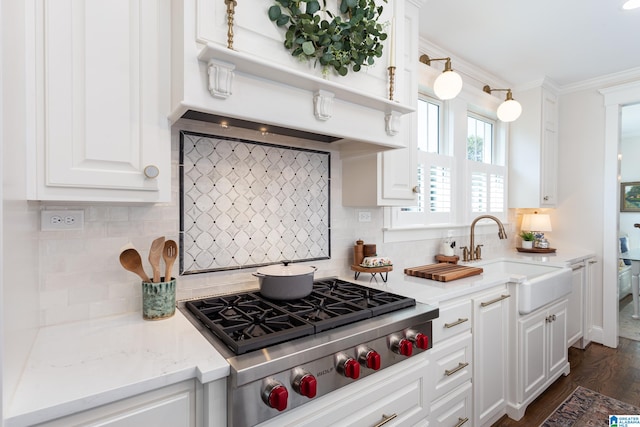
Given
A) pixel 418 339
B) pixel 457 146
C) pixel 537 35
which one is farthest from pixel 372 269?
pixel 537 35

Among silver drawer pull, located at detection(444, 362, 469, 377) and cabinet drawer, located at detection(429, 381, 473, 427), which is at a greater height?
silver drawer pull, located at detection(444, 362, 469, 377)

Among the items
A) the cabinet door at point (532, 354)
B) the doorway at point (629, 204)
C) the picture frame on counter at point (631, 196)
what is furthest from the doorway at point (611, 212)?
the picture frame on counter at point (631, 196)

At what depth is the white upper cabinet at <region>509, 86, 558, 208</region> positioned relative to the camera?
11.0 feet

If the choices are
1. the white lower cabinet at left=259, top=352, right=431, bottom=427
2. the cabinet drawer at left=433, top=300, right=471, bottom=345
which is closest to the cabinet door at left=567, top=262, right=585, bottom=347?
the cabinet drawer at left=433, top=300, right=471, bottom=345

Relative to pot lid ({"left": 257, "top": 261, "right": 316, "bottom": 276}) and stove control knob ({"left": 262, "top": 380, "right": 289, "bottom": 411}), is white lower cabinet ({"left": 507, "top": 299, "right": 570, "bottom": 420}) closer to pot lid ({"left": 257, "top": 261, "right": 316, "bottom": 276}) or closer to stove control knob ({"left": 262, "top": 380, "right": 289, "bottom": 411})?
pot lid ({"left": 257, "top": 261, "right": 316, "bottom": 276})

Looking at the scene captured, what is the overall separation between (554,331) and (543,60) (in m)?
2.34

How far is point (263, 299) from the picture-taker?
147 centimetres

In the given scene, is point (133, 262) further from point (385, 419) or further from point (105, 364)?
point (385, 419)

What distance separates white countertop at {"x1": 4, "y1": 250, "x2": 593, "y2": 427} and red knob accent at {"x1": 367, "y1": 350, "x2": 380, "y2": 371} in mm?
496

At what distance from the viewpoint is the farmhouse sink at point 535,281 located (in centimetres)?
214

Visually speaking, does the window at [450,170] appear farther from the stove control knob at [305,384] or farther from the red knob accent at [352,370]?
the stove control knob at [305,384]

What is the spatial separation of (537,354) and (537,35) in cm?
238

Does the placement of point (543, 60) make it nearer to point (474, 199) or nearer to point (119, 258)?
point (474, 199)

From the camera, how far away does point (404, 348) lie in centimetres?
126
